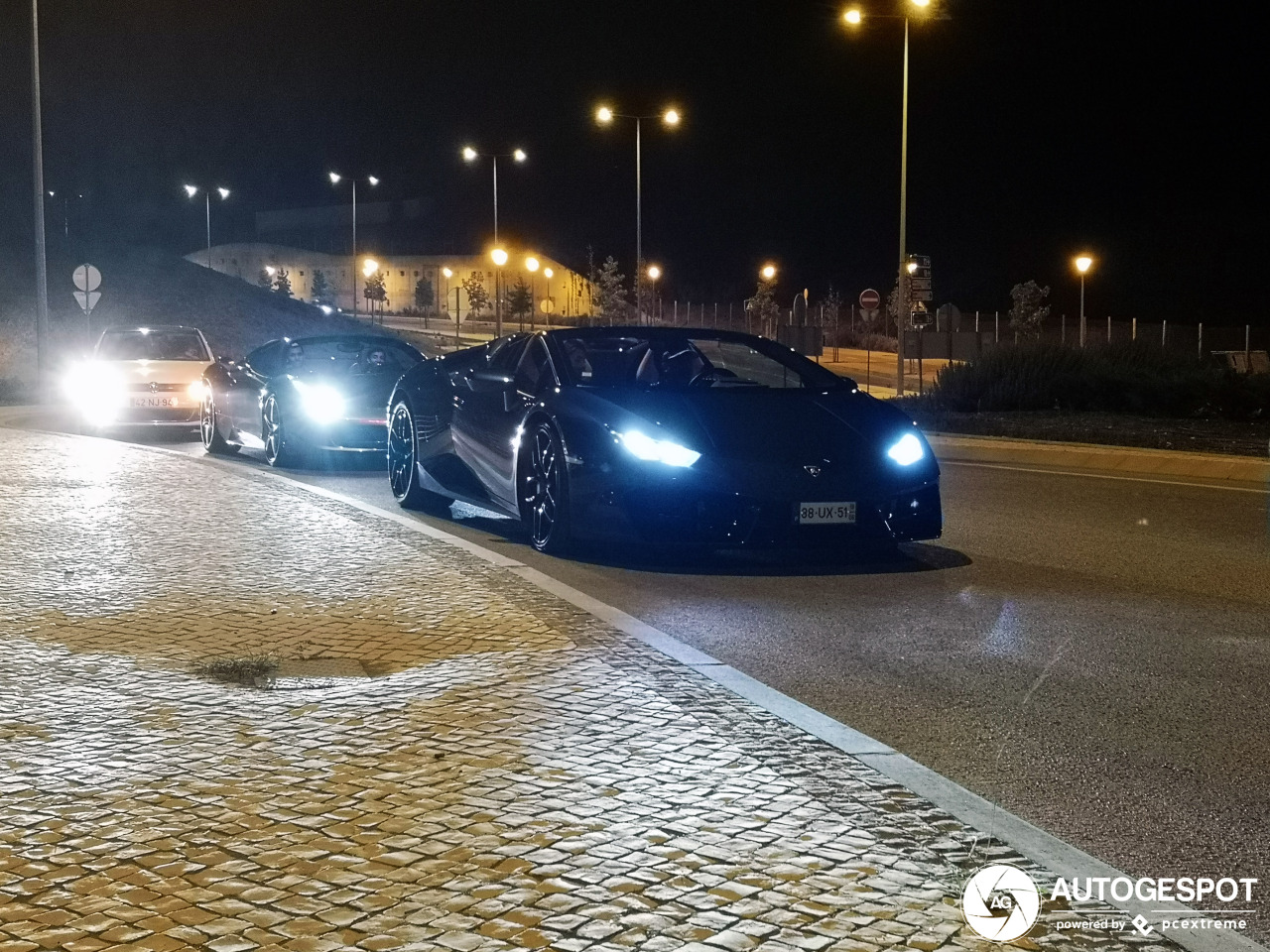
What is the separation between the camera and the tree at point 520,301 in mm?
97688

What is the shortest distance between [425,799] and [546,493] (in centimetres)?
579

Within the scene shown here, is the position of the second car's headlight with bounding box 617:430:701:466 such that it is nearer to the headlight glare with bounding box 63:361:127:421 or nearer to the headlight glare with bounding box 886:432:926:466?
the headlight glare with bounding box 886:432:926:466

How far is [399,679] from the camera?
22.0 feet

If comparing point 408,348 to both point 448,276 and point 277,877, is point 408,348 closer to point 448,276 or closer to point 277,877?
point 277,877

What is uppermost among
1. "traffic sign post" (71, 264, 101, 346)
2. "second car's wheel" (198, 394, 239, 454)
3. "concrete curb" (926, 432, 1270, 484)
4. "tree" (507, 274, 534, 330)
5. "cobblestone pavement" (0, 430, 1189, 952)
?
"tree" (507, 274, 534, 330)

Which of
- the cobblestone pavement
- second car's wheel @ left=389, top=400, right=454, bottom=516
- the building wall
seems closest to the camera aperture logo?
the cobblestone pavement

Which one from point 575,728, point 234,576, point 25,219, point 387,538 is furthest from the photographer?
point 25,219

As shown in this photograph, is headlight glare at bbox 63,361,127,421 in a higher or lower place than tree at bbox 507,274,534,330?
lower

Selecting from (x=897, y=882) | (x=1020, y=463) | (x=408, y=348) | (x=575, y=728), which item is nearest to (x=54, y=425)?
(x=408, y=348)

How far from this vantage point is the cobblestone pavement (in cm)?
391

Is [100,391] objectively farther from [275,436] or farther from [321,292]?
[321,292]

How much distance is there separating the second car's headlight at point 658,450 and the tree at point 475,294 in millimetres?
100114

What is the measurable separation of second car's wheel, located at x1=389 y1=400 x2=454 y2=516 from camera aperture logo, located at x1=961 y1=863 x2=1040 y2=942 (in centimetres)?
884

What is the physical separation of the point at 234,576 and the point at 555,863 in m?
5.57
